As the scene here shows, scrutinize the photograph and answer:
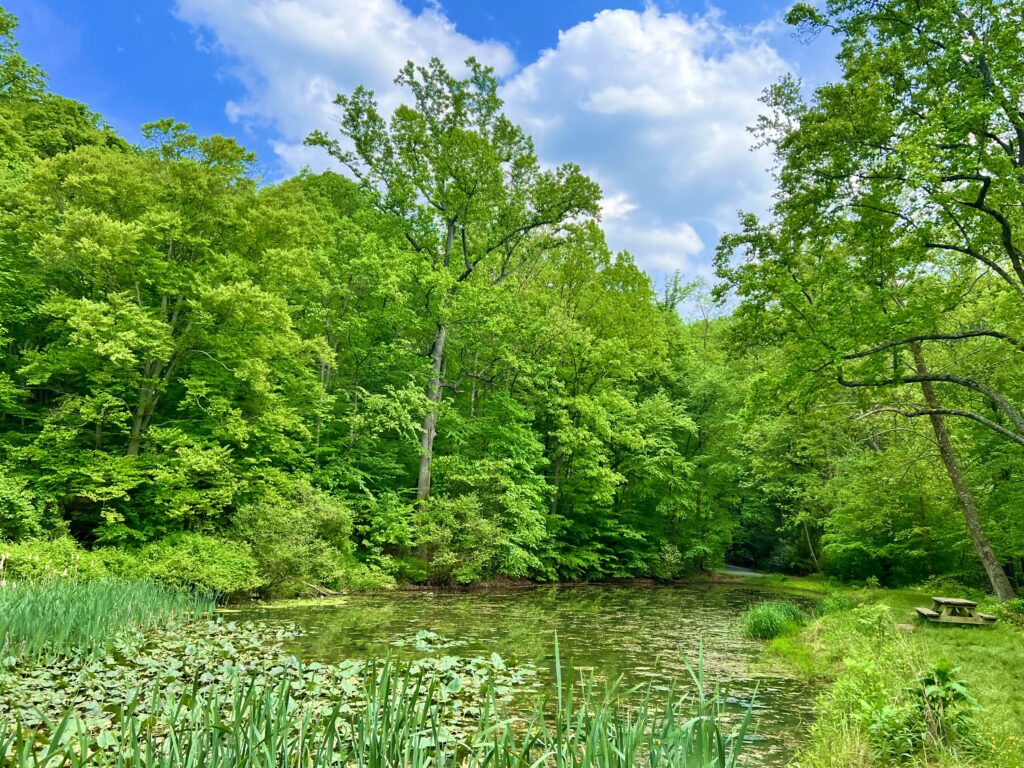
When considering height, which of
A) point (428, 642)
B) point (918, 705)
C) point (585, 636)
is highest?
point (918, 705)

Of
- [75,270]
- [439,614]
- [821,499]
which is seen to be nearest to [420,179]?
[75,270]

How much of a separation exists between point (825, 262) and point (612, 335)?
15.1 metres

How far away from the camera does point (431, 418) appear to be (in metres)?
21.2

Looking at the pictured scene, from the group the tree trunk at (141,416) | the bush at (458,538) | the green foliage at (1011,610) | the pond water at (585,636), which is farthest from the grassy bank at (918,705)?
the tree trunk at (141,416)

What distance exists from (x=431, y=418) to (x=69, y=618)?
49.2 feet

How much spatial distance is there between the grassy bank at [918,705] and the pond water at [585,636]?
0.57m

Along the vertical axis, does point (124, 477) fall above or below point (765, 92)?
below

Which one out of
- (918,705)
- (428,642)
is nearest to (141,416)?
(428,642)

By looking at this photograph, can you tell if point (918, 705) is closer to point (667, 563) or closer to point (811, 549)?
point (667, 563)

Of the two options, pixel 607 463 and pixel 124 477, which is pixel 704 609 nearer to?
pixel 607 463

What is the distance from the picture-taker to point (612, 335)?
2672 centimetres

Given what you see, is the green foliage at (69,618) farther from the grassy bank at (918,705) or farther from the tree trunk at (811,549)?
the tree trunk at (811,549)

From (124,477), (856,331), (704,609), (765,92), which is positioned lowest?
(704,609)

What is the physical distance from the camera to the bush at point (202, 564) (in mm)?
12164
